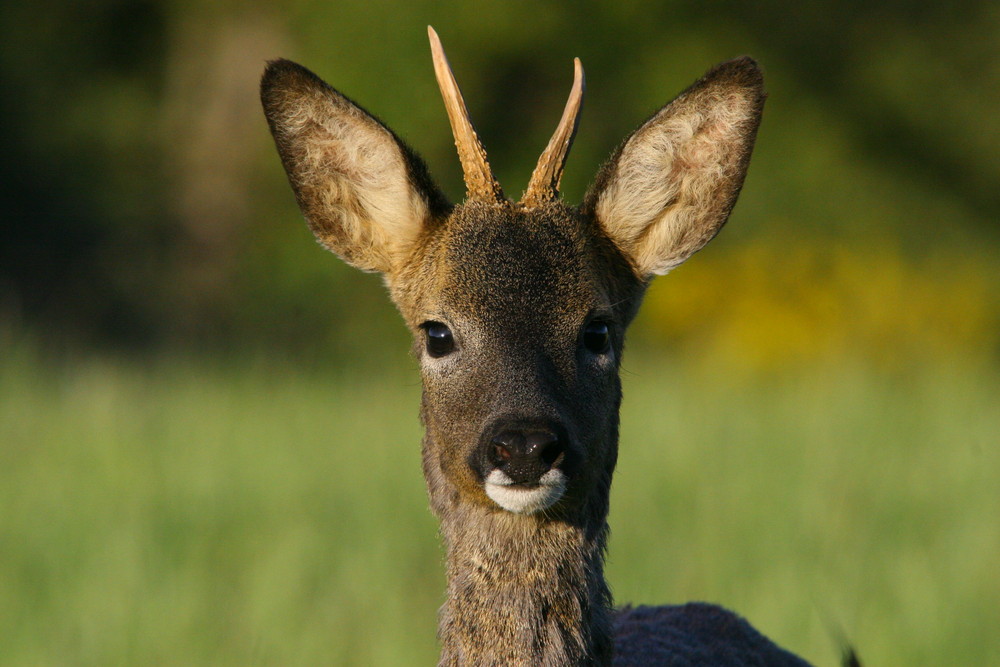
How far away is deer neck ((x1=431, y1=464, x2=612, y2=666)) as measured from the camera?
360 centimetres

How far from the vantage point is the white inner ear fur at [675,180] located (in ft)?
13.9

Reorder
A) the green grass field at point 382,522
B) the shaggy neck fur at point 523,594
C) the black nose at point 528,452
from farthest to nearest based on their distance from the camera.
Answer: the green grass field at point 382,522, the shaggy neck fur at point 523,594, the black nose at point 528,452

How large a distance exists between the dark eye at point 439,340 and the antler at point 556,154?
529 millimetres

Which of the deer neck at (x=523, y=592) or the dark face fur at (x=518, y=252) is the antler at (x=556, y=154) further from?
the deer neck at (x=523, y=592)

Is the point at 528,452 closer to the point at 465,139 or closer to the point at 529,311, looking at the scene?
the point at 529,311

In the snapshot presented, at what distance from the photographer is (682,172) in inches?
174

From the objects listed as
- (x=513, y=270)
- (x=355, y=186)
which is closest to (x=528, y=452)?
(x=513, y=270)

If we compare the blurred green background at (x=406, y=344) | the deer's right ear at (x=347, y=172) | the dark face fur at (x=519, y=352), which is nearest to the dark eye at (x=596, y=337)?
the dark face fur at (x=519, y=352)

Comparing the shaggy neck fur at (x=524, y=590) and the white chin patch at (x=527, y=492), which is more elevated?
the white chin patch at (x=527, y=492)

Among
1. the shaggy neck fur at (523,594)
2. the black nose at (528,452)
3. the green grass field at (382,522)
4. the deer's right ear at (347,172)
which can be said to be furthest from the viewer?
the green grass field at (382,522)

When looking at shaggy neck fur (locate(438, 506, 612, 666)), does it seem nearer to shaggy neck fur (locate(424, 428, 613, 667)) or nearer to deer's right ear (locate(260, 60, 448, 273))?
shaggy neck fur (locate(424, 428, 613, 667))

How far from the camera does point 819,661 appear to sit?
5.34 meters

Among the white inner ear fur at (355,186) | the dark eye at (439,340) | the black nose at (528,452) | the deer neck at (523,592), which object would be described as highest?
the white inner ear fur at (355,186)

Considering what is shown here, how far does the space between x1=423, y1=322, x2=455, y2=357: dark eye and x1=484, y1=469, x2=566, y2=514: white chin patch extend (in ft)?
1.72
